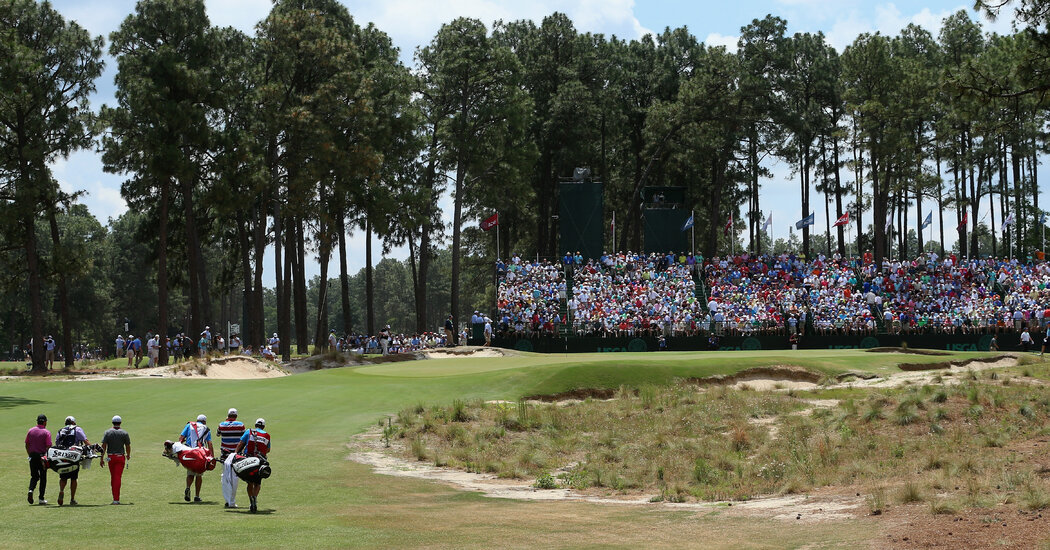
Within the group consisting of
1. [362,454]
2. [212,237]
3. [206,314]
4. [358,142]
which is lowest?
[362,454]

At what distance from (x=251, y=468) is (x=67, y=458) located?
3.40m

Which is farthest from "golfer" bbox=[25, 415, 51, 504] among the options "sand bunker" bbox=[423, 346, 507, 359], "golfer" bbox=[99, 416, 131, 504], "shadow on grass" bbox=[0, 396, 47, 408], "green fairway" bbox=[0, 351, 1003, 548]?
"sand bunker" bbox=[423, 346, 507, 359]

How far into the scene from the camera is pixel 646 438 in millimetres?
25031

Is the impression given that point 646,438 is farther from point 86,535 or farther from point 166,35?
point 166,35

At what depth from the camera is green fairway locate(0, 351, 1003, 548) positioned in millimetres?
14070

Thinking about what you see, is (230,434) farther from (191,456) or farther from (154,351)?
(154,351)

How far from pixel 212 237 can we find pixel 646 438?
4400 centimetres

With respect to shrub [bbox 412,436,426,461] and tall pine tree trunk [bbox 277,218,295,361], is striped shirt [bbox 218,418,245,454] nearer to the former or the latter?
shrub [bbox 412,436,426,461]

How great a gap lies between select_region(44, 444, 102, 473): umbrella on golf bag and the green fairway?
2.17ft

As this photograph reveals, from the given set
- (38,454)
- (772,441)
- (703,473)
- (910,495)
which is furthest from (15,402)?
(910,495)

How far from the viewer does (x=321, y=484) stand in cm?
1988

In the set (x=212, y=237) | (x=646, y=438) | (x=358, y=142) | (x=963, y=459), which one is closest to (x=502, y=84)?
(x=358, y=142)

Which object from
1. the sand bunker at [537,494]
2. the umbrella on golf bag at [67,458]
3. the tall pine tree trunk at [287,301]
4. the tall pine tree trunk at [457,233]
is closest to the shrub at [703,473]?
the sand bunker at [537,494]

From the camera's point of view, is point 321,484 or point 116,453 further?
point 321,484
